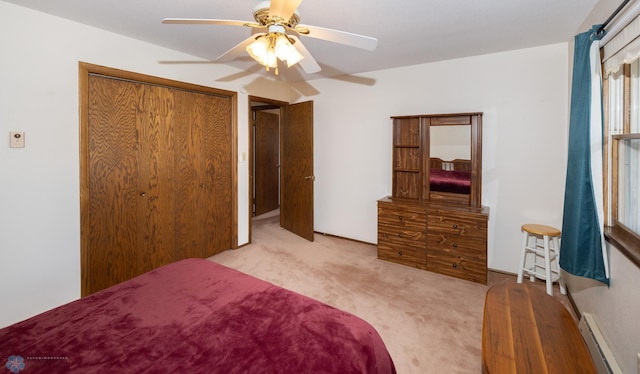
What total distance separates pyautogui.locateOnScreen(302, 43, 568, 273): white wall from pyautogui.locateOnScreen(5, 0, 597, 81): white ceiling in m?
0.24

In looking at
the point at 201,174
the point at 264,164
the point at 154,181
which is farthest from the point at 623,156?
the point at 264,164

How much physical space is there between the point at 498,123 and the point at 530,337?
7.40 feet

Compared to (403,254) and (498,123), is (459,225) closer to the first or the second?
(403,254)

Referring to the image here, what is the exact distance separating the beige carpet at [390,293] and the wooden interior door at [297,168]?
14.4 inches

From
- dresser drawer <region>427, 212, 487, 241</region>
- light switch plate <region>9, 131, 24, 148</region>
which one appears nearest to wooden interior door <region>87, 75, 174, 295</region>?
light switch plate <region>9, 131, 24, 148</region>

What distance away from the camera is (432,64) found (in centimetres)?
330

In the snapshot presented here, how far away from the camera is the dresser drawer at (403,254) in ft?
10.1

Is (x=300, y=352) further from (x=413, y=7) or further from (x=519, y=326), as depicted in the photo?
(x=413, y=7)

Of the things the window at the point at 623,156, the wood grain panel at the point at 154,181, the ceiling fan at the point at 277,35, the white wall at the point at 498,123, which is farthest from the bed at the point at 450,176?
the wood grain panel at the point at 154,181

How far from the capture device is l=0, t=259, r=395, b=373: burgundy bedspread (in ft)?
3.31

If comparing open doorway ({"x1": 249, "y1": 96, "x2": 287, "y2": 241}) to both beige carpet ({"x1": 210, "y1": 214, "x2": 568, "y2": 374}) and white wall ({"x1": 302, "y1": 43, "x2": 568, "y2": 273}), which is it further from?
white wall ({"x1": 302, "y1": 43, "x2": 568, "y2": 273})

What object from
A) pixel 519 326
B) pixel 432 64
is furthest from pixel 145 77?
pixel 519 326

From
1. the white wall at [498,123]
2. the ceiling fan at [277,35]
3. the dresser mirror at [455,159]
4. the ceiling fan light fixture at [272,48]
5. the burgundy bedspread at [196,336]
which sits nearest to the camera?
the burgundy bedspread at [196,336]

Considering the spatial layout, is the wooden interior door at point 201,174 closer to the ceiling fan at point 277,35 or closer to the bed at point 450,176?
the ceiling fan at point 277,35
